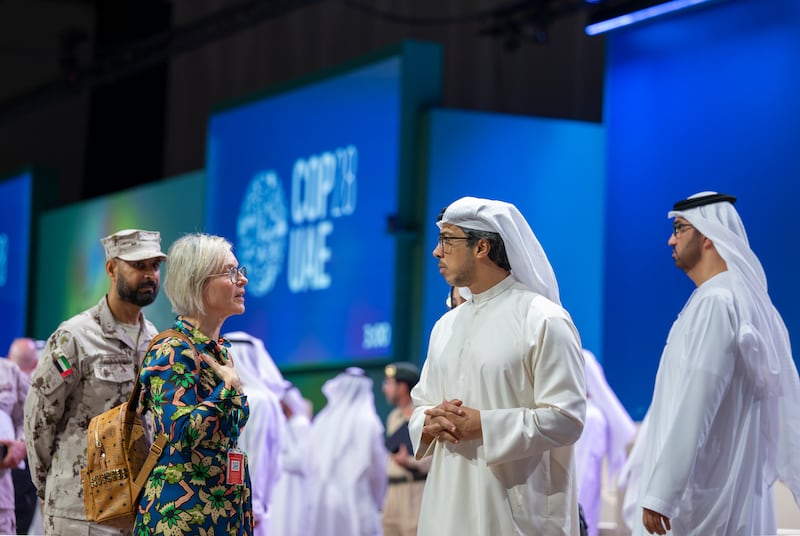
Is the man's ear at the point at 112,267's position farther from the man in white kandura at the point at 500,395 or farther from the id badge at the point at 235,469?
the man in white kandura at the point at 500,395

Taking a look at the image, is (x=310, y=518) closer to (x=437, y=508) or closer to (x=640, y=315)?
(x=640, y=315)

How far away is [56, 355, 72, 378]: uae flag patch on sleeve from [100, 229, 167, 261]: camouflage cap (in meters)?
0.38

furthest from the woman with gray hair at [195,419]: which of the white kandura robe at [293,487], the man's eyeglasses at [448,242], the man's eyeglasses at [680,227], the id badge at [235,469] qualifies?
the white kandura robe at [293,487]

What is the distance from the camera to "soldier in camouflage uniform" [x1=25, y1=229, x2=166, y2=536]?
163 inches

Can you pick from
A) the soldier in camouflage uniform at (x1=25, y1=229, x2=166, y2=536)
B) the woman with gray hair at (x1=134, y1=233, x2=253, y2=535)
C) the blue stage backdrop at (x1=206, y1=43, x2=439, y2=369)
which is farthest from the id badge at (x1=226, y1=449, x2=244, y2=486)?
the blue stage backdrop at (x1=206, y1=43, x2=439, y2=369)

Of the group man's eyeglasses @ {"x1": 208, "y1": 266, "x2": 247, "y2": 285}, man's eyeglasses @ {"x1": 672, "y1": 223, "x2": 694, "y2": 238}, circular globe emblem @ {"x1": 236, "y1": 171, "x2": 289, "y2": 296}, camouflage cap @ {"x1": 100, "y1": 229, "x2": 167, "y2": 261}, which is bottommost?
man's eyeglasses @ {"x1": 208, "y1": 266, "x2": 247, "y2": 285}

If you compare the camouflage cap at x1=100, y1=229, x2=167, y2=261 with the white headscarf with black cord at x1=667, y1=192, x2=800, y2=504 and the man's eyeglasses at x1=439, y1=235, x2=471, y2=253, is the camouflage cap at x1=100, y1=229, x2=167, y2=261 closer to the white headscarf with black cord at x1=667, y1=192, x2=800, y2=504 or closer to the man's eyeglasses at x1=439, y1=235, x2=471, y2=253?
the man's eyeglasses at x1=439, y1=235, x2=471, y2=253

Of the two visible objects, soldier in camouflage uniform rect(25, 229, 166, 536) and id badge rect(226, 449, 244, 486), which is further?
soldier in camouflage uniform rect(25, 229, 166, 536)

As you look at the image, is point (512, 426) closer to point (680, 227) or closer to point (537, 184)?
point (680, 227)

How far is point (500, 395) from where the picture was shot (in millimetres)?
3619

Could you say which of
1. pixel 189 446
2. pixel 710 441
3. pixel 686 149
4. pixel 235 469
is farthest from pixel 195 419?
pixel 686 149

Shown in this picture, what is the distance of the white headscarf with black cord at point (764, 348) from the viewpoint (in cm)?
416

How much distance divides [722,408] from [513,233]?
3.18 ft

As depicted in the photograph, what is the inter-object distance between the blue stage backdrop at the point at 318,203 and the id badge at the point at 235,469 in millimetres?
6223
